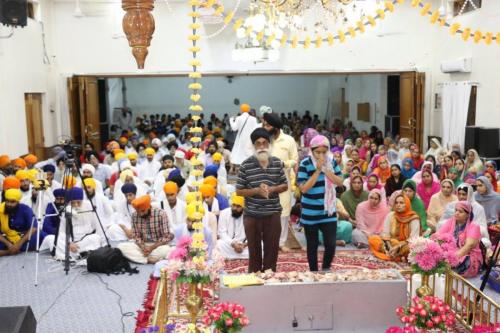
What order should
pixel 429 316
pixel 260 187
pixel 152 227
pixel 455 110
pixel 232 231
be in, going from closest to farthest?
pixel 429 316, pixel 260 187, pixel 152 227, pixel 232 231, pixel 455 110

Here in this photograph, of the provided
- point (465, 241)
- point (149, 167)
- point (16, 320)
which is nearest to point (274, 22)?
point (465, 241)

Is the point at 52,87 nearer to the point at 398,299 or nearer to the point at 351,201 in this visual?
the point at 351,201

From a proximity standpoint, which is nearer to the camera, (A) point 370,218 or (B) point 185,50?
(A) point 370,218

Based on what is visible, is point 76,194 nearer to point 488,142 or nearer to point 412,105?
point 488,142

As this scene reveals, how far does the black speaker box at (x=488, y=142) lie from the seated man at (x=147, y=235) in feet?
17.3

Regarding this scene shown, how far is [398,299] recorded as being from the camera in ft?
13.0

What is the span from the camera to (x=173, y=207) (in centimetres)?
678

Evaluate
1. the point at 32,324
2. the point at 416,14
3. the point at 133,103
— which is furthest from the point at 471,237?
the point at 133,103

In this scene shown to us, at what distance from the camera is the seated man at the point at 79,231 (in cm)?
636

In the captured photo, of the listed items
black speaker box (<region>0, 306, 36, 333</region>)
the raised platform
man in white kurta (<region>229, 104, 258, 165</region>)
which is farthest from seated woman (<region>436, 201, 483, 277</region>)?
black speaker box (<region>0, 306, 36, 333</region>)

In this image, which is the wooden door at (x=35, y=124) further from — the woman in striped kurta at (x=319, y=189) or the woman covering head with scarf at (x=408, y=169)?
the woman in striped kurta at (x=319, y=189)

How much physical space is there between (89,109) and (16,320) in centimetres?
937

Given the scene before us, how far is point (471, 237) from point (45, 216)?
469cm

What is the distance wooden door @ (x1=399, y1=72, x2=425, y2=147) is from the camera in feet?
38.2
